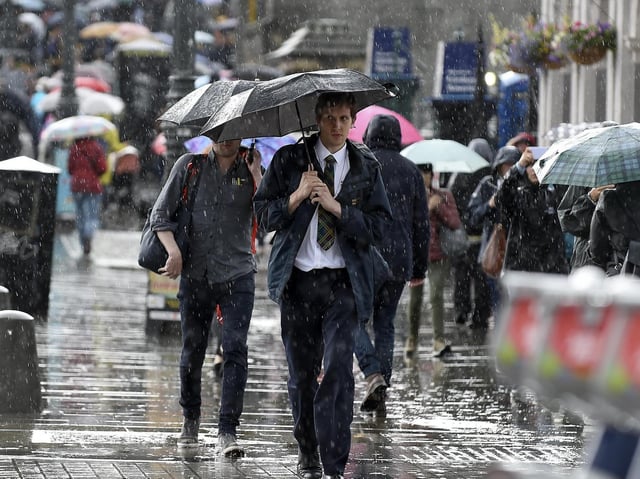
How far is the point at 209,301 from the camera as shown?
339 inches

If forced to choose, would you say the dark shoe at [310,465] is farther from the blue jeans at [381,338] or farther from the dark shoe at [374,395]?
the blue jeans at [381,338]

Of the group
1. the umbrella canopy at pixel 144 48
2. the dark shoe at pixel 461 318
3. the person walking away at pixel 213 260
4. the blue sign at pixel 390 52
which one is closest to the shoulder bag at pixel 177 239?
the person walking away at pixel 213 260

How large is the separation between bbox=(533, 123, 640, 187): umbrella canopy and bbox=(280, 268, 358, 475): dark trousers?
1962 mm

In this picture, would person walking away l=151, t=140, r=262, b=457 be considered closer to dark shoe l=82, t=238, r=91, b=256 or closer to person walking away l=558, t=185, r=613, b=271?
person walking away l=558, t=185, r=613, b=271

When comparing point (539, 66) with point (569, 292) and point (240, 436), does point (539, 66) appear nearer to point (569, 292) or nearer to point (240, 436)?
Answer: point (240, 436)

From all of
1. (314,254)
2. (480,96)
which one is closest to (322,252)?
(314,254)

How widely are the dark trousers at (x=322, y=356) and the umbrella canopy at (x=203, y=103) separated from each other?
1.49 metres

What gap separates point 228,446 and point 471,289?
8.83 meters

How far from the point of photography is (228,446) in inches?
325

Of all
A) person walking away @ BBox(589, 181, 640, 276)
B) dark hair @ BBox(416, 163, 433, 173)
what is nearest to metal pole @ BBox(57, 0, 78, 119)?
dark hair @ BBox(416, 163, 433, 173)

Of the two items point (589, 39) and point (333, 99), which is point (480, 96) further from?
point (333, 99)

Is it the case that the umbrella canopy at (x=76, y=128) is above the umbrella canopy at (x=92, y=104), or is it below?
below

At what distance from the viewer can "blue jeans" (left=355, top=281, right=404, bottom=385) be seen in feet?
34.1

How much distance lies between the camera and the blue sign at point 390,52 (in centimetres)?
3127
